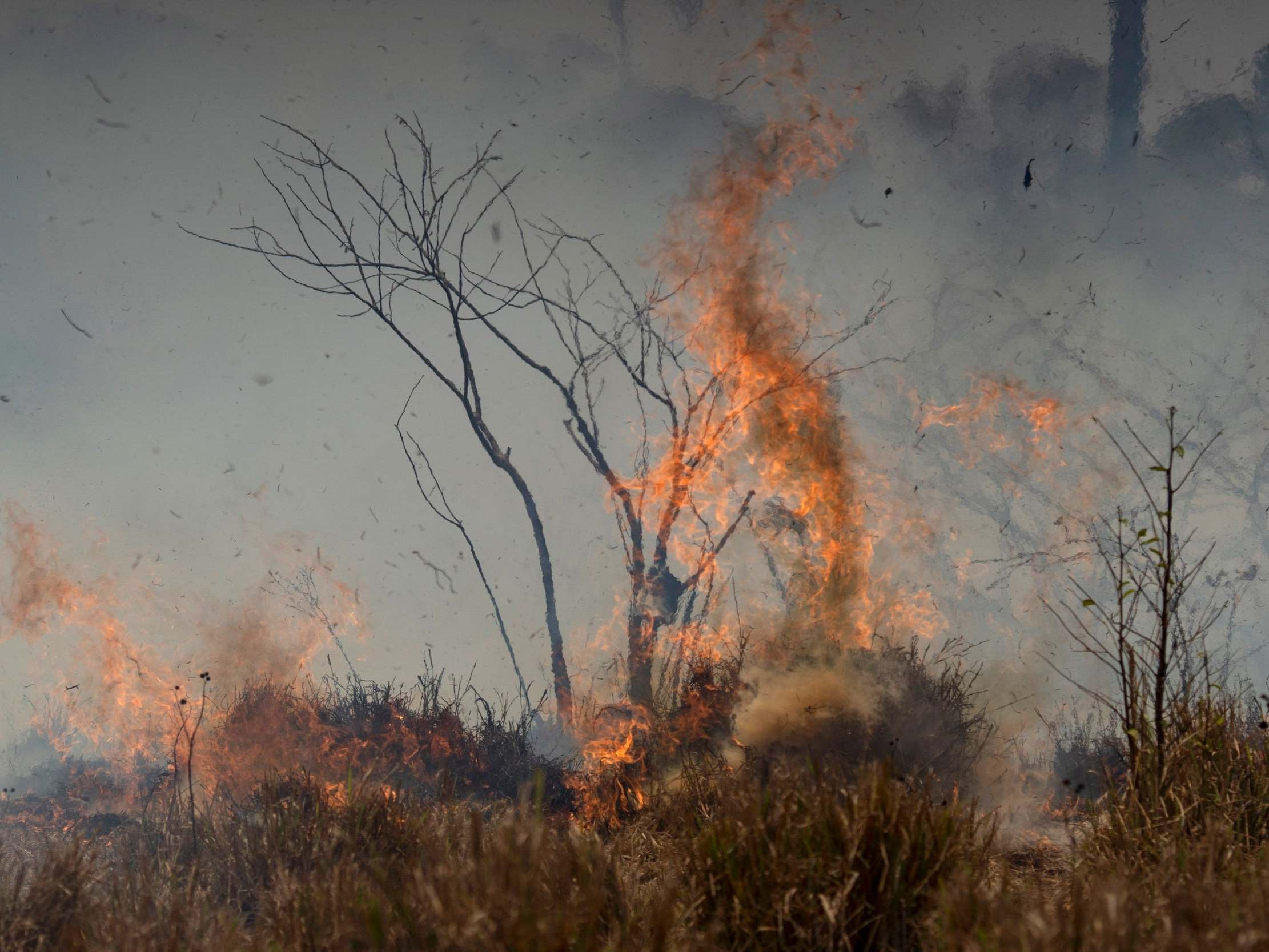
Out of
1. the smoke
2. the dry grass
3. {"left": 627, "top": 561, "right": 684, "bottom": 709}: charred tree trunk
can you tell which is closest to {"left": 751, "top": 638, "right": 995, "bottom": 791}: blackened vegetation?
the smoke

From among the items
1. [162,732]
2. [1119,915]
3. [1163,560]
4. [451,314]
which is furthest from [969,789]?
[162,732]

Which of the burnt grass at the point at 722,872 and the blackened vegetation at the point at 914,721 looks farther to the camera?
the blackened vegetation at the point at 914,721

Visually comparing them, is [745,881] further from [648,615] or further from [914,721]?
[648,615]

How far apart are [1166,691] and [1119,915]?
3.05 metres

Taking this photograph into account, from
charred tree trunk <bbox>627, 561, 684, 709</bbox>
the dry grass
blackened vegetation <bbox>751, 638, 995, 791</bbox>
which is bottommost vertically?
the dry grass

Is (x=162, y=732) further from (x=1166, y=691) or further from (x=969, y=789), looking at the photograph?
(x=1166, y=691)

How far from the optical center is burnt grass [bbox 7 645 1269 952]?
124 inches

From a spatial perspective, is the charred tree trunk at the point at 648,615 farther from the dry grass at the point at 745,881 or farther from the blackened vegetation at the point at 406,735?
the dry grass at the point at 745,881

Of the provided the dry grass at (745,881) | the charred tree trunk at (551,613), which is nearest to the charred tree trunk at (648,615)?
the charred tree trunk at (551,613)

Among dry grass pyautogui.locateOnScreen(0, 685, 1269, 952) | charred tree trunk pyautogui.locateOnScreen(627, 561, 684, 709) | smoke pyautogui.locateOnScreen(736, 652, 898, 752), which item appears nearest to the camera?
dry grass pyautogui.locateOnScreen(0, 685, 1269, 952)

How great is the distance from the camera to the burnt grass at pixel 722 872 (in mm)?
3145

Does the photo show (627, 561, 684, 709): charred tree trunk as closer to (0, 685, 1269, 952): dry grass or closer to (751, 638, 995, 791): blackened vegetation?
(751, 638, 995, 791): blackened vegetation

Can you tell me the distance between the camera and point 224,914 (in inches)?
188

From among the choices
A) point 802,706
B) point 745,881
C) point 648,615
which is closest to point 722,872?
point 745,881
